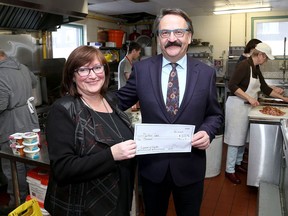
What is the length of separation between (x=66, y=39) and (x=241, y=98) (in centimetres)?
377

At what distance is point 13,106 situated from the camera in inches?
119

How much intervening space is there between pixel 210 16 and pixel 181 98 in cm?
601

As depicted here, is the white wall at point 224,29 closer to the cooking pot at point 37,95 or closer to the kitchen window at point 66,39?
the kitchen window at point 66,39

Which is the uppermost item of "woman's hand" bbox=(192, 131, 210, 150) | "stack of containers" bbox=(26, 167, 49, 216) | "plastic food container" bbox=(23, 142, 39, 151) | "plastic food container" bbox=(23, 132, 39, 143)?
"woman's hand" bbox=(192, 131, 210, 150)

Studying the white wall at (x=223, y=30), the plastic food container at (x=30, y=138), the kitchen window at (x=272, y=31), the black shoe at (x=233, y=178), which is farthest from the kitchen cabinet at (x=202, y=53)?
the plastic food container at (x=30, y=138)

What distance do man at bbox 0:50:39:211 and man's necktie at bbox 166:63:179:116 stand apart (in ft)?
6.73

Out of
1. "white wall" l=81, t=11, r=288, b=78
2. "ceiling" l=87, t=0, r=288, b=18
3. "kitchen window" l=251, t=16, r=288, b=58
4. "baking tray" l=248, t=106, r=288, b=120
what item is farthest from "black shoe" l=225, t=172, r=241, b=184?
"kitchen window" l=251, t=16, r=288, b=58

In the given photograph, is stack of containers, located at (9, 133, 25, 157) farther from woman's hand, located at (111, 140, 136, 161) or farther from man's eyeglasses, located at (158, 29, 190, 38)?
man's eyeglasses, located at (158, 29, 190, 38)

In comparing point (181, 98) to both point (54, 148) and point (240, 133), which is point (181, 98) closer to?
point (54, 148)

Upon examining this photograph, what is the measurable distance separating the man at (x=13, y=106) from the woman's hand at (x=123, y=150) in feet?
6.97

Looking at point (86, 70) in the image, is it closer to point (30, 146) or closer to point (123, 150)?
point (123, 150)

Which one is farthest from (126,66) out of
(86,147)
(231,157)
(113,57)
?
(86,147)

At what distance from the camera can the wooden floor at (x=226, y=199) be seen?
285 centimetres

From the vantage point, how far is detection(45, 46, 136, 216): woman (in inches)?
48.2
